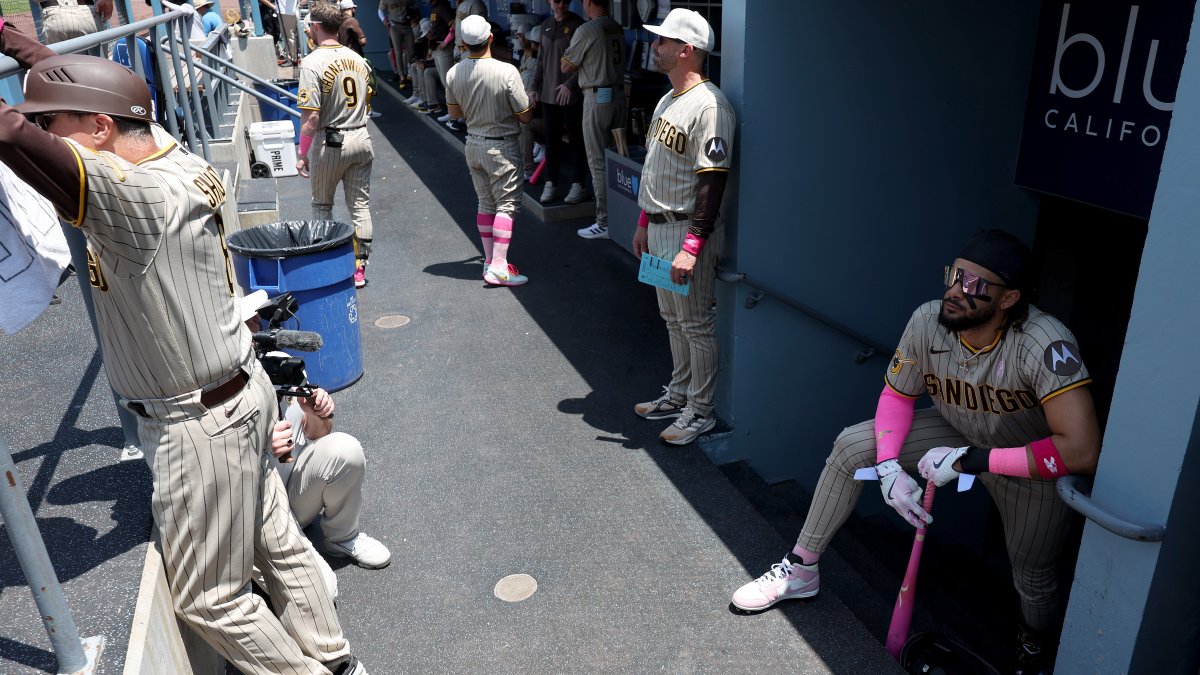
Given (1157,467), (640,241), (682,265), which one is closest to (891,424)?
(1157,467)

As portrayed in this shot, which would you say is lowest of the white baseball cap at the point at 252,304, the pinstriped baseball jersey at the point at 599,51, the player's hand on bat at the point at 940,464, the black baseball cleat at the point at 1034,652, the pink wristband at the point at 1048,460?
the black baseball cleat at the point at 1034,652

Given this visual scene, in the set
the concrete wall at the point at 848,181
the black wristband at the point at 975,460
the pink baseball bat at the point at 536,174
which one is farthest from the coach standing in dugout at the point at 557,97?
the black wristband at the point at 975,460

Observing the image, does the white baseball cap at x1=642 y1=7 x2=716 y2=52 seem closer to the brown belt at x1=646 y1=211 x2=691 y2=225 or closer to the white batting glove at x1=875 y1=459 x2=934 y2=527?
the brown belt at x1=646 y1=211 x2=691 y2=225

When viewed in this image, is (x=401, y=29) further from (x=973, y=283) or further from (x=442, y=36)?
(x=973, y=283)

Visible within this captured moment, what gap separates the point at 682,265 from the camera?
14.6 feet

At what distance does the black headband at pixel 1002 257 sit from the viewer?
3113 mm

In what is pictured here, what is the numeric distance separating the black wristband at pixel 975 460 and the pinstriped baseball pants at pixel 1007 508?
13 cm

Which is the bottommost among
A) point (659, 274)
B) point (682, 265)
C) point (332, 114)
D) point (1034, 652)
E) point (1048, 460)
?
point (1034, 652)

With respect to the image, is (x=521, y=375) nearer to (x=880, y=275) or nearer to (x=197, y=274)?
(x=880, y=275)

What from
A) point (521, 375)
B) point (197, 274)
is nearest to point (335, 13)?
point (521, 375)

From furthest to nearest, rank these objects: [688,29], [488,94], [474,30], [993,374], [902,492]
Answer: [488,94]
[474,30]
[688,29]
[902,492]
[993,374]

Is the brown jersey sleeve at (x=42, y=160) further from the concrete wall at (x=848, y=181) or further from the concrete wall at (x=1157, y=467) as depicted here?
the concrete wall at (x=848, y=181)

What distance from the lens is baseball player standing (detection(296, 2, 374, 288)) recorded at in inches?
253

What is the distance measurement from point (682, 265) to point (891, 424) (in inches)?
55.1
